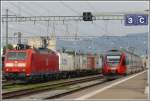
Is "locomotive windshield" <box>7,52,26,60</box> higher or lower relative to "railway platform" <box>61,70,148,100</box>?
higher

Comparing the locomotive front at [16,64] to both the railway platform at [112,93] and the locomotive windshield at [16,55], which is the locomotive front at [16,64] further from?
the railway platform at [112,93]

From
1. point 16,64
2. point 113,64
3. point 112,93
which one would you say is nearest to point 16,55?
point 16,64

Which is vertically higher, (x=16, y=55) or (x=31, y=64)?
(x=16, y=55)

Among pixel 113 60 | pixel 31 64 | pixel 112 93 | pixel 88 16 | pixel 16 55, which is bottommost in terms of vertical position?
pixel 112 93

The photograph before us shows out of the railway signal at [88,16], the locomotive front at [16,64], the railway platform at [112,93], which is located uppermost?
the railway signal at [88,16]

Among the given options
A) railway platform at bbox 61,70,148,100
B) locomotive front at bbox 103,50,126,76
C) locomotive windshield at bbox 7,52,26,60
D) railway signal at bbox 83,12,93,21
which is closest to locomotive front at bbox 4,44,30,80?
locomotive windshield at bbox 7,52,26,60

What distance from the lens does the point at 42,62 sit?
36.3 meters

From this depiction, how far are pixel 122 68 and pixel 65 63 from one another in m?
9.79

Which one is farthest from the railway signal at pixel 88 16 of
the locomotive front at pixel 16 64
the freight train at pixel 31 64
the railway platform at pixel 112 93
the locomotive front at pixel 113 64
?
the locomotive front at pixel 113 64

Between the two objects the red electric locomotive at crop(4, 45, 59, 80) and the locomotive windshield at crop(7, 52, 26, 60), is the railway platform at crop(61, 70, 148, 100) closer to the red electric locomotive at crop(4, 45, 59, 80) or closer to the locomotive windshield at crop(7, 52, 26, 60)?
the red electric locomotive at crop(4, 45, 59, 80)

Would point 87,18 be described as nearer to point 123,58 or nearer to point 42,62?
point 42,62

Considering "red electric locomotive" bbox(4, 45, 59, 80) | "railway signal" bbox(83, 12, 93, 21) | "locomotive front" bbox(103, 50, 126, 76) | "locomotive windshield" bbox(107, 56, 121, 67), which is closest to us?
"railway signal" bbox(83, 12, 93, 21)

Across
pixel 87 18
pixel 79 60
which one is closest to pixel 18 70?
pixel 87 18

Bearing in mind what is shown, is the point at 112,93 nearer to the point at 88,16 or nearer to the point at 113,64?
the point at 88,16
